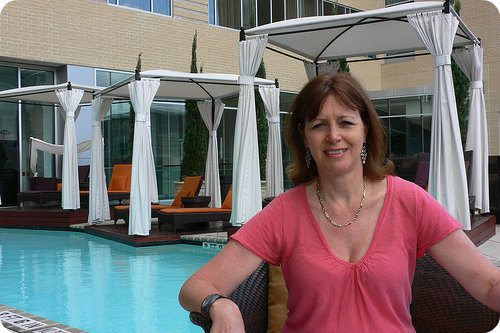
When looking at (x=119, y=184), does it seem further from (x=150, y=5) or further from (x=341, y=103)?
(x=341, y=103)

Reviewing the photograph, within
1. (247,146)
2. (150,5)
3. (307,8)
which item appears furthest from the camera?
(307,8)

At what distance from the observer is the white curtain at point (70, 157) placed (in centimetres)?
1143

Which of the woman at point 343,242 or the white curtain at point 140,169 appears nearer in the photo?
the woman at point 343,242

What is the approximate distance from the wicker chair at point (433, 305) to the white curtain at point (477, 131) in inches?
259

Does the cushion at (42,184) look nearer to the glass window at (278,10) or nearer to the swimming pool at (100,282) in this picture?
the swimming pool at (100,282)

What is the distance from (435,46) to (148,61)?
10.9m

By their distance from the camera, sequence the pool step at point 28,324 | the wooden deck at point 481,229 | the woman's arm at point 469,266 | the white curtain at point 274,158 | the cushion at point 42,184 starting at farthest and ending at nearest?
the cushion at point 42,184, the white curtain at point 274,158, the wooden deck at point 481,229, the pool step at point 28,324, the woman's arm at point 469,266

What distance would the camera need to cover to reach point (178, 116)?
1661 centimetres

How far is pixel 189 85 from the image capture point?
435 inches

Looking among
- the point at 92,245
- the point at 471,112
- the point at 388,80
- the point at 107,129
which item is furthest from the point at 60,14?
the point at 388,80

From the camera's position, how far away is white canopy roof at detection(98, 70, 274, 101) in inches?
376

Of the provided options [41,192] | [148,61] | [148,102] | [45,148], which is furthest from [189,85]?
Result: [148,61]

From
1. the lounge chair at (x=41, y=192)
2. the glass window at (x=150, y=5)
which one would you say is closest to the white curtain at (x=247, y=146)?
the lounge chair at (x=41, y=192)

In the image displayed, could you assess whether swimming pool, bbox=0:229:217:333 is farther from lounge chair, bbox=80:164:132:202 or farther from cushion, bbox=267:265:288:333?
lounge chair, bbox=80:164:132:202
